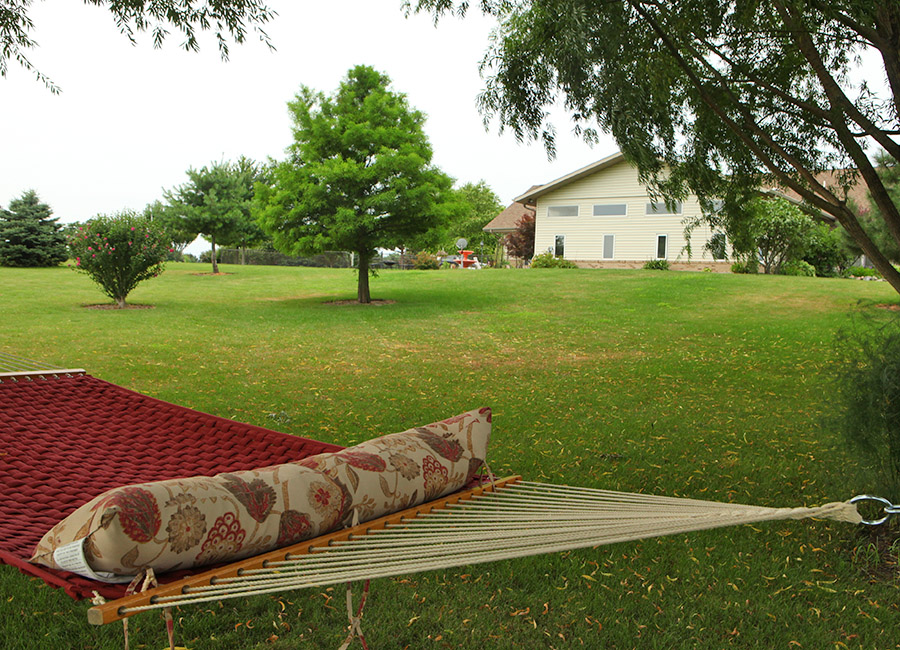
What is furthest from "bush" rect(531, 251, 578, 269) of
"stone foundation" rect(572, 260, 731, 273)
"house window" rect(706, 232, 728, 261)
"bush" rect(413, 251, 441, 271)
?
"house window" rect(706, 232, 728, 261)

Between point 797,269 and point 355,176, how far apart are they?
14918 millimetres

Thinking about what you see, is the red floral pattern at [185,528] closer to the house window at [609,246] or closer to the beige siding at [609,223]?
the beige siding at [609,223]

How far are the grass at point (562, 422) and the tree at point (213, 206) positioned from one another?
8.31 m

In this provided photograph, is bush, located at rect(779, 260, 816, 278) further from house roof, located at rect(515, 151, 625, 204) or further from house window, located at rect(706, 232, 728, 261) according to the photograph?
house window, located at rect(706, 232, 728, 261)

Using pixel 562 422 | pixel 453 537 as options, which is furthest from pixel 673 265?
pixel 453 537

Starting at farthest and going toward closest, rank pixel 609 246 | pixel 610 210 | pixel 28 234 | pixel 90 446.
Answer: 1. pixel 609 246
2. pixel 610 210
3. pixel 28 234
4. pixel 90 446

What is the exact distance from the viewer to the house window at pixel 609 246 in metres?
25.1

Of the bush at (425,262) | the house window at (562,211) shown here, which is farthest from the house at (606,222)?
the bush at (425,262)

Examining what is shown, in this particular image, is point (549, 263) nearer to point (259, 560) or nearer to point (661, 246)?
point (661, 246)

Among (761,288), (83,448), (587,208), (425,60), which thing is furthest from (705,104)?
(587,208)

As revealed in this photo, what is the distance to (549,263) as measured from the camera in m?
24.2

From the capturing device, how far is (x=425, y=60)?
17.6 feet

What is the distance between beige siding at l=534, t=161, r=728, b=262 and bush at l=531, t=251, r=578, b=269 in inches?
52.9

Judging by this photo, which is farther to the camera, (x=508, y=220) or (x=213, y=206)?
(x=508, y=220)
